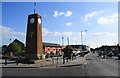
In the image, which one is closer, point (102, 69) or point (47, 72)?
point (47, 72)

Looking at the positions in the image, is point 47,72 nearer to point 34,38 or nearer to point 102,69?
point 102,69

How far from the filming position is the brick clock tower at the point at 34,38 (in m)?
31.7

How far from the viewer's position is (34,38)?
105 feet

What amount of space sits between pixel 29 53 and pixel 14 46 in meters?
36.2

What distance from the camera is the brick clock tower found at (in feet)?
104

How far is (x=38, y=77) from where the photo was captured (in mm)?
12758

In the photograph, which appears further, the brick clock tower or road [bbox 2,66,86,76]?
the brick clock tower

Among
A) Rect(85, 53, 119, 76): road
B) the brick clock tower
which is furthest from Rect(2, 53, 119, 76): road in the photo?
the brick clock tower

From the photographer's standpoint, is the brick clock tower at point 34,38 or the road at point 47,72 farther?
the brick clock tower at point 34,38

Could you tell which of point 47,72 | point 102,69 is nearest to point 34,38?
point 47,72

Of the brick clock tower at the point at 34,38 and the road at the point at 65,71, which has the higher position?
the brick clock tower at the point at 34,38

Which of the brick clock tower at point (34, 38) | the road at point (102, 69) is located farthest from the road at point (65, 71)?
the brick clock tower at point (34, 38)

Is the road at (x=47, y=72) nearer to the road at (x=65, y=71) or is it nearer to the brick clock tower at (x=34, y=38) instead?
the road at (x=65, y=71)

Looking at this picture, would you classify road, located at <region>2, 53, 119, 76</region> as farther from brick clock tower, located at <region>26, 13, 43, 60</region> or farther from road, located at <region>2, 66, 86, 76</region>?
brick clock tower, located at <region>26, 13, 43, 60</region>
